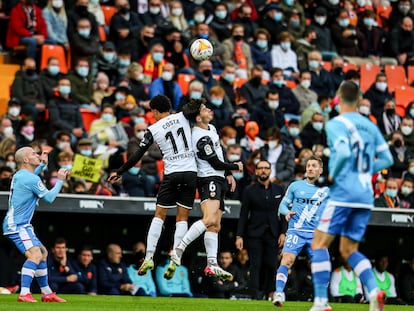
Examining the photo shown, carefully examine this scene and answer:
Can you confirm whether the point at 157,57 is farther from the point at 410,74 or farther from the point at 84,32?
the point at 410,74

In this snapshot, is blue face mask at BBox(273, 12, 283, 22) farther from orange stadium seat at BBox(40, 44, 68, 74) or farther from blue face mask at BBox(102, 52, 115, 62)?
orange stadium seat at BBox(40, 44, 68, 74)

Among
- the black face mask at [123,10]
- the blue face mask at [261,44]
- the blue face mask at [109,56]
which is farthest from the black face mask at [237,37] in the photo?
the blue face mask at [109,56]

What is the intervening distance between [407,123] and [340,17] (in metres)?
4.60

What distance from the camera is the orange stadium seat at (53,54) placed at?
22.1 metres

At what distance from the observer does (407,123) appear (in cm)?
2470

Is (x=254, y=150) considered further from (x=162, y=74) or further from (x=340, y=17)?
(x=340, y=17)

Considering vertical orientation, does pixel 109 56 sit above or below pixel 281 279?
above

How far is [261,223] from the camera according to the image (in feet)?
61.1

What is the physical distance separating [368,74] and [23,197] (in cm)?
1499

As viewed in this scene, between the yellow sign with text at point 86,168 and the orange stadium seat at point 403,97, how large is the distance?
1029 centimetres

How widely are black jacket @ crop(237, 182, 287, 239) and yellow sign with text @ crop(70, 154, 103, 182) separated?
2628mm

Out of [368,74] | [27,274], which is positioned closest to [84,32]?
[368,74]

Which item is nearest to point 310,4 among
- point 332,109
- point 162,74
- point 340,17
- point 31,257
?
point 340,17

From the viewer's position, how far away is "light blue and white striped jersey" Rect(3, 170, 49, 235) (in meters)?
14.3
